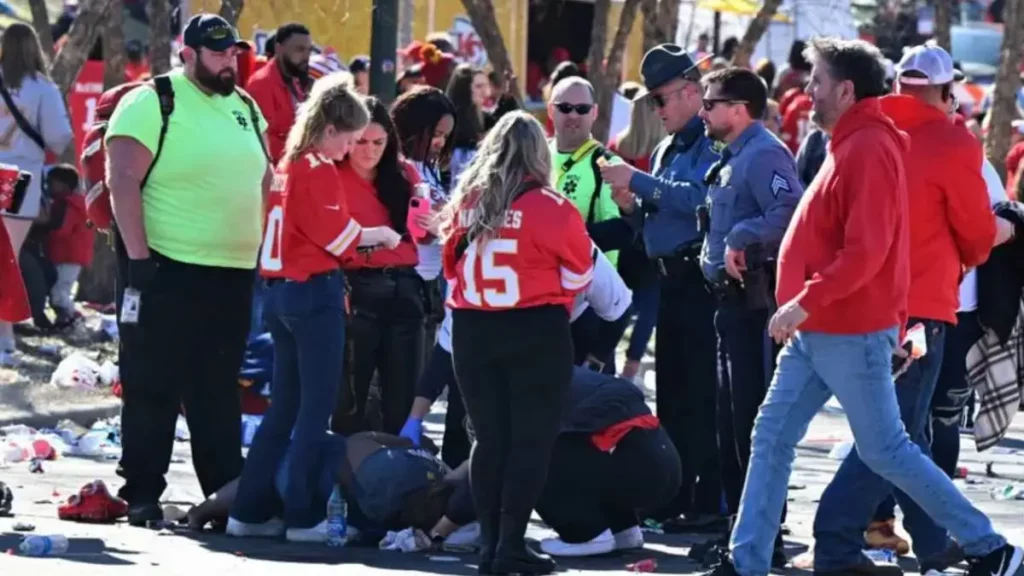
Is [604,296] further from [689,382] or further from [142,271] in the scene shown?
[142,271]

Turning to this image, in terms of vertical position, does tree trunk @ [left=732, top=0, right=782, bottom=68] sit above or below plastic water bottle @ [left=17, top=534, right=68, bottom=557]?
above

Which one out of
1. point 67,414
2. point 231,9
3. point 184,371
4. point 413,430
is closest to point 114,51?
point 231,9

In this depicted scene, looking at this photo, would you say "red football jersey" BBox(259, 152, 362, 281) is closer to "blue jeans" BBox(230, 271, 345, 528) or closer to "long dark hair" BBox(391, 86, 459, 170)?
"blue jeans" BBox(230, 271, 345, 528)

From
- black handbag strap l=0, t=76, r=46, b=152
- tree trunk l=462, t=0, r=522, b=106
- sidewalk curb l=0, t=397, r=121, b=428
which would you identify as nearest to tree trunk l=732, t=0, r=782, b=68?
tree trunk l=462, t=0, r=522, b=106

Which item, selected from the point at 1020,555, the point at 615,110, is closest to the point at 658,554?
the point at 1020,555

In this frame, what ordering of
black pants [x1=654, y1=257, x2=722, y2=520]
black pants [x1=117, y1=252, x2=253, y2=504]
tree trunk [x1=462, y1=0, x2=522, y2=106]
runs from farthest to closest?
tree trunk [x1=462, y1=0, x2=522, y2=106]
black pants [x1=654, y1=257, x2=722, y2=520]
black pants [x1=117, y1=252, x2=253, y2=504]

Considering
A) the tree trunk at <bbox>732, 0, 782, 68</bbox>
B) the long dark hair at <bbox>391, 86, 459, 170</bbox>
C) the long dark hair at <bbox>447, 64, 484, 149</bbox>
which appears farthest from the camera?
the tree trunk at <bbox>732, 0, 782, 68</bbox>

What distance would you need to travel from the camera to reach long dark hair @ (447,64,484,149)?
469 inches

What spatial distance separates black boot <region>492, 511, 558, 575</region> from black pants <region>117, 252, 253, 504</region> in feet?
6.34

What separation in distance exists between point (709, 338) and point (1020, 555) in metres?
2.14

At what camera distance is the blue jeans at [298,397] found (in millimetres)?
9141

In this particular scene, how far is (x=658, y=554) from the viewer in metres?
9.21

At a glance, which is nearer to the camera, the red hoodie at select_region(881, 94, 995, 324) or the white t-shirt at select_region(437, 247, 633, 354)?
the red hoodie at select_region(881, 94, 995, 324)

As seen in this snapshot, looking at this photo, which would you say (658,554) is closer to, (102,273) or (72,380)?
(72,380)
